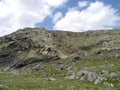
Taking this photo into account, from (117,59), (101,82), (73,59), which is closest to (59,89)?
(101,82)

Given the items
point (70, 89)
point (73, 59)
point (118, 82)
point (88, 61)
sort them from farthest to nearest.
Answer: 1. point (73, 59)
2. point (88, 61)
3. point (118, 82)
4. point (70, 89)

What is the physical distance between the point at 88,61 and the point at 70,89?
455 feet

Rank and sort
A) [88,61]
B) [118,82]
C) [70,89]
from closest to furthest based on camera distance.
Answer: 1. [70,89]
2. [118,82]
3. [88,61]

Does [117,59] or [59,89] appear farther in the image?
[117,59]

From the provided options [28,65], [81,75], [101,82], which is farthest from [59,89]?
[28,65]

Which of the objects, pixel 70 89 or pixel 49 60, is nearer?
pixel 70 89

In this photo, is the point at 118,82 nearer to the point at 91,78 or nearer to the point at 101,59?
the point at 91,78

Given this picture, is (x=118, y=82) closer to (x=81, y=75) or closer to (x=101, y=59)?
(x=81, y=75)

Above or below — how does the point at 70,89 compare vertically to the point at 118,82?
above

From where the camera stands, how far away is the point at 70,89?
29.4m

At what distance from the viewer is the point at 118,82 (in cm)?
5222

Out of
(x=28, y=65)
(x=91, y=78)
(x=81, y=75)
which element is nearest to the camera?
(x=91, y=78)

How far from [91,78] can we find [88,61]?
111 meters

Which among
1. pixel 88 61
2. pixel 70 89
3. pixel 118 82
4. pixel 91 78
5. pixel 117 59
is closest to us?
pixel 70 89
